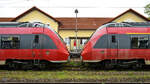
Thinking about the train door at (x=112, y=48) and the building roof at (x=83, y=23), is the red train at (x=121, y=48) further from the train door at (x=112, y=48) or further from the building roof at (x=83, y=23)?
the building roof at (x=83, y=23)

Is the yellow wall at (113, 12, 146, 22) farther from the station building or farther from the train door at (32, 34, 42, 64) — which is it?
the train door at (32, 34, 42, 64)

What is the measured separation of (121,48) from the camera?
11.2 metres

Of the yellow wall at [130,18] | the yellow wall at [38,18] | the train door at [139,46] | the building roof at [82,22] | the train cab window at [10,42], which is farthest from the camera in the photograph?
the yellow wall at [130,18]

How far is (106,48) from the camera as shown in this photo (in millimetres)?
11289

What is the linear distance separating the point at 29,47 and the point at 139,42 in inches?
310

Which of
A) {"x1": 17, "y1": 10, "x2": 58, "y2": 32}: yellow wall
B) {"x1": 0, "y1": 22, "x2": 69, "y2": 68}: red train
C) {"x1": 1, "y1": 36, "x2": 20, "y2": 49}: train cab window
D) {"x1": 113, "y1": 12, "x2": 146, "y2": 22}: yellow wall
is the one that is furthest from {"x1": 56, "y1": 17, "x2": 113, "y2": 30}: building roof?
{"x1": 1, "y1": 36, "x2": 20, "y2": 49}: train cab window

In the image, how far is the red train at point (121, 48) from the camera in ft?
36.8

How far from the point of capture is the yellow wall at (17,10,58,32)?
A: 27.6 meters

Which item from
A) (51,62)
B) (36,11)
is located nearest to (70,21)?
(36,11)

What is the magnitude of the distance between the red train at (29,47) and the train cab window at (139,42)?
4.93 metres

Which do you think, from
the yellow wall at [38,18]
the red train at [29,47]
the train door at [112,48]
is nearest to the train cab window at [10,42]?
the red train at [29,47]

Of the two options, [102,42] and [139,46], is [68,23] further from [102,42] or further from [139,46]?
[139,46]

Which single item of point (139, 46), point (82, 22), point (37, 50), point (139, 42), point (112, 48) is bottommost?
point (37, 50)

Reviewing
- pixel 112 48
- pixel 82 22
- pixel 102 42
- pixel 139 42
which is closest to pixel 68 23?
pixel 82 22
